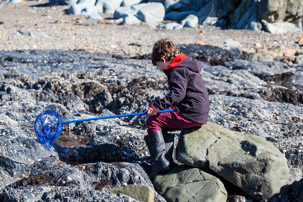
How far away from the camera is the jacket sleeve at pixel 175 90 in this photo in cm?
403

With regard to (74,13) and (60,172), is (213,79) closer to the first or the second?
(60,172)

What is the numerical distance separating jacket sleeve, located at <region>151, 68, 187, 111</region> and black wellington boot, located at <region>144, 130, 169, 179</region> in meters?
0.31

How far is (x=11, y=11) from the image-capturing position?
22.7 m

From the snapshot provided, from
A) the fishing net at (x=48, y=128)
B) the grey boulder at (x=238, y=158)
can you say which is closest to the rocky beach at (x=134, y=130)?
the grey boulder at (x=238, y=158)

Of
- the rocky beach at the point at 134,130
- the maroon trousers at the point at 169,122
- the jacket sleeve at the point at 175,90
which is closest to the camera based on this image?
the rocky beach at the point at 134,130

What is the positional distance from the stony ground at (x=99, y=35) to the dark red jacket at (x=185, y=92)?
7560 mm

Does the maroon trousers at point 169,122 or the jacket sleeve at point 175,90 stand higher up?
the jacket sleeve at point 175,90

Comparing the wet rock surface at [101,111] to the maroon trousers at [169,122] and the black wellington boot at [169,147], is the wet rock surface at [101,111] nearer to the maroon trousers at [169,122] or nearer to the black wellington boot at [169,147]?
the black wellington boot at [169,147]

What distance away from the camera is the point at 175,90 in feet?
13.2

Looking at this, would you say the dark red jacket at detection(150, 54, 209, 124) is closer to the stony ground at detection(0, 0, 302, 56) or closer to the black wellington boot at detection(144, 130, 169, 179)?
the black wellington boot at detection(144, 130, 169, 179)

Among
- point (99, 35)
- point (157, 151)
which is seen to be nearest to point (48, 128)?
point (157, 151)

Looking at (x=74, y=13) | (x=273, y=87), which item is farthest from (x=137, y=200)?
(x=74, y=13)

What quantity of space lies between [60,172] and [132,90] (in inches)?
145

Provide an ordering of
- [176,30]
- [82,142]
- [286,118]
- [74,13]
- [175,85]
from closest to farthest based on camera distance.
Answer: [175,85] < [82,142] < [286,118] < [176,30] < [74,13]
